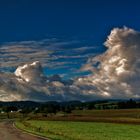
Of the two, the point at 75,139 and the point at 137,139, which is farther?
the point at 137,139

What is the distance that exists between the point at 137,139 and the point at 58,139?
8540 millimetres

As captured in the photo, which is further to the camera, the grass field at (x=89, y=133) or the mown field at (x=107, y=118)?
the mown field at (x=107, y=118)

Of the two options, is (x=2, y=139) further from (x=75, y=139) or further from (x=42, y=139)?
(x=75, y=139)

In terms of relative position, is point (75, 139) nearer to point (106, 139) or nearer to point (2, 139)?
point (106, 139)

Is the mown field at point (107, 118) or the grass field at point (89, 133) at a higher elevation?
the mown field at point (107, 118)

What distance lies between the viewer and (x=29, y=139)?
41.2 metres

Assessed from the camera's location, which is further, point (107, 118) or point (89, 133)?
point (107, 118)

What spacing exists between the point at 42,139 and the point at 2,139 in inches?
186

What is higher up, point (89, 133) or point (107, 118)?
point (107, 118)

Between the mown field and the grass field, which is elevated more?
the mown field

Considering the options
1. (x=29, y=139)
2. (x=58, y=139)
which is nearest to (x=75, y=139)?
(x=58, y=139)

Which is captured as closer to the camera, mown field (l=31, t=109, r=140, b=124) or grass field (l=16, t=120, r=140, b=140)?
grass field (l=16, t=120, r=140, b=140)

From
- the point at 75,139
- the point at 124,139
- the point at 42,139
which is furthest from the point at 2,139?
the point at 124,139

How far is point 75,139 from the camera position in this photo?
38.6 metres
